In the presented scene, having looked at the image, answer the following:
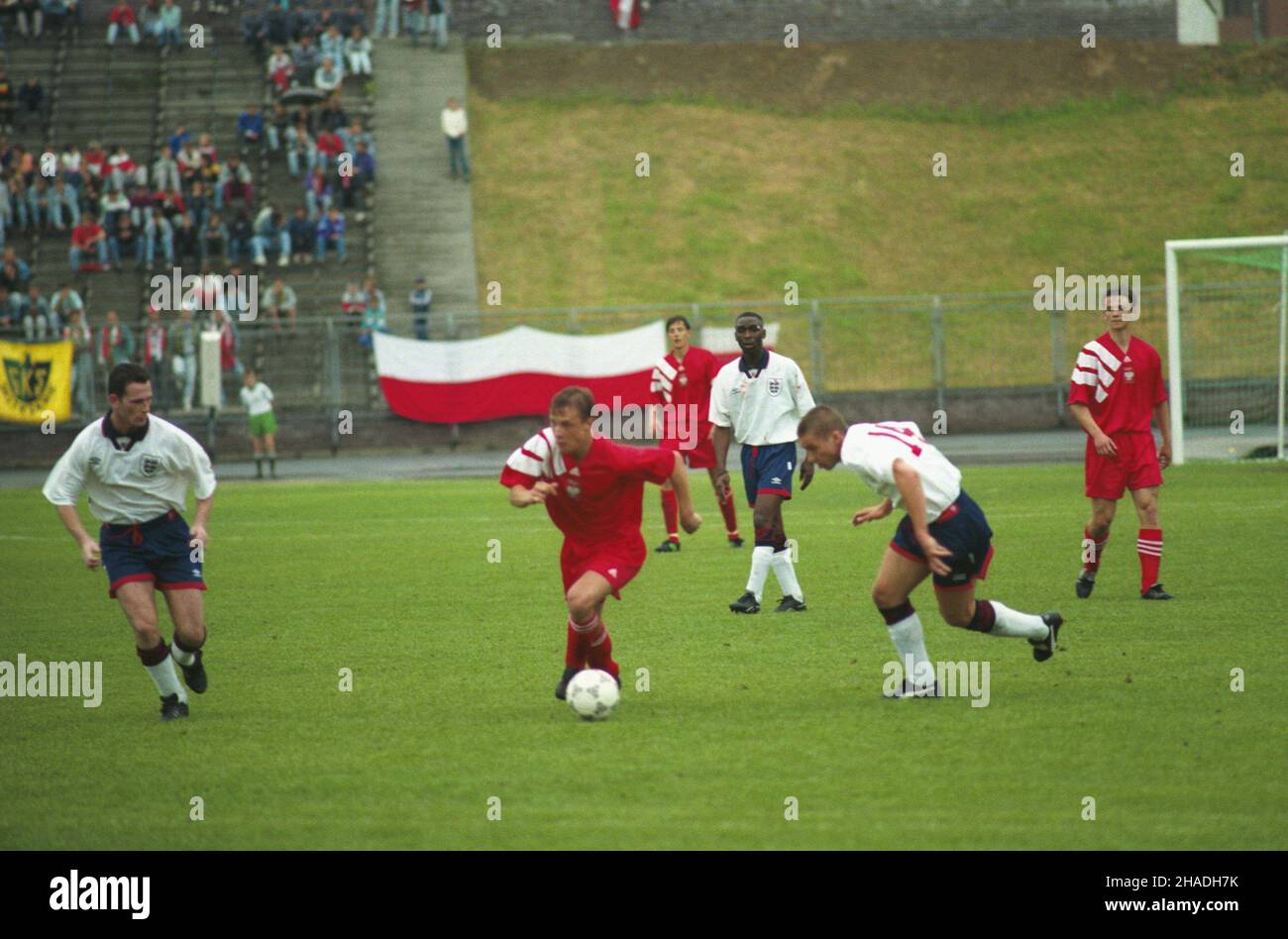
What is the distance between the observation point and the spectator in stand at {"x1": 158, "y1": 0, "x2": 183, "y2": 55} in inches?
1668

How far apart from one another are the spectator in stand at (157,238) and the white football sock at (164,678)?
2844 centimetres

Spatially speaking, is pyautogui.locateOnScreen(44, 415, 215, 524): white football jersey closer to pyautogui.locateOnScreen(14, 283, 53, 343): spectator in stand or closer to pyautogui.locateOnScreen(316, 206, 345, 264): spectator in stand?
pyautogui.locateOnScreen(14, 283, 53, 343): spectator in stand

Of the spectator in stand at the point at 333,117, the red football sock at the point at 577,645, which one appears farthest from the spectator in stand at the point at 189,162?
the red football sock at the point at 577,645

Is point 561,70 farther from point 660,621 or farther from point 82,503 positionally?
point 660,621

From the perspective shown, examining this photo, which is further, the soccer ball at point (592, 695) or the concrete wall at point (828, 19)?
the concrete wall at point (828, 19)

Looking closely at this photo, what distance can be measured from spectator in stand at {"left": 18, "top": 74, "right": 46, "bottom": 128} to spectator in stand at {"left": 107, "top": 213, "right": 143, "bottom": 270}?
6.21 metres

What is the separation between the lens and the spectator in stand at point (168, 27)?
139 ft

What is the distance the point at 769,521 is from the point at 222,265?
87.1 feet

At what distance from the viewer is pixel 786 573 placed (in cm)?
1166

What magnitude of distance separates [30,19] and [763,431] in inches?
1483

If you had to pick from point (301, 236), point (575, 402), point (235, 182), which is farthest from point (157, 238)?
point (575, 402)

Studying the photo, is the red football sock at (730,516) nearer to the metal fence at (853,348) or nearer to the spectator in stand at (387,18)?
the metal fence at (853,348)

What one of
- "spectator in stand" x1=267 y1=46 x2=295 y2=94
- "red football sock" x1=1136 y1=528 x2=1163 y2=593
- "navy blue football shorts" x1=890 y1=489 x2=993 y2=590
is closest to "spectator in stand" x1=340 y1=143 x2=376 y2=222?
"spectator in stand" x1=267 y1=46 x2=295 y2=94
